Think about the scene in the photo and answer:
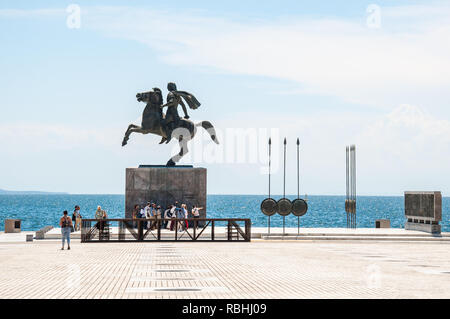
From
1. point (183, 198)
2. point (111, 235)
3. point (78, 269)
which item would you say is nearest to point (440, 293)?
point (78, 269)

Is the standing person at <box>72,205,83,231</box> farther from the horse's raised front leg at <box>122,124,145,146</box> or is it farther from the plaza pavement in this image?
the plaza pavement

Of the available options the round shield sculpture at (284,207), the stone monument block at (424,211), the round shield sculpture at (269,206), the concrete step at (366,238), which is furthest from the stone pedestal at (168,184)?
the stone monument block at (424,211)

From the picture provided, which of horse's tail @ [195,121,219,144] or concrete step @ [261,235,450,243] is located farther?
horse's tail @ [195,121,219,144]

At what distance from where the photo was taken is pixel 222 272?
17172 millimetres

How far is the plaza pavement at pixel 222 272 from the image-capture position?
44.3 ft

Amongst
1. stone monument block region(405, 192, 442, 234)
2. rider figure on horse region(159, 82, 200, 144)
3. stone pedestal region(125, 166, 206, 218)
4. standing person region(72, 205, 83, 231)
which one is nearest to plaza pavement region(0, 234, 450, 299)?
standing person region(72, 205, 83, 231)

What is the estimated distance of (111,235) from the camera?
3119 centimetres

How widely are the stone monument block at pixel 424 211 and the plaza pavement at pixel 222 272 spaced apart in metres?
9.87

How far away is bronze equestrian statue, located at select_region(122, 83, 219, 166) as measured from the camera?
3719 cm

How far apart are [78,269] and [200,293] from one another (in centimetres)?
540

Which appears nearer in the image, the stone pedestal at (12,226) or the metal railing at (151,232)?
the metal railing at (151,232)

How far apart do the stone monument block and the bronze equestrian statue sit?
12444 mm

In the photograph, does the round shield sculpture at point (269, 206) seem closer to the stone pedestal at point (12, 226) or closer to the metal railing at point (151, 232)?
the metal railing at point (151, 232)

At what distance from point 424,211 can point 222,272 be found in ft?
75.2
